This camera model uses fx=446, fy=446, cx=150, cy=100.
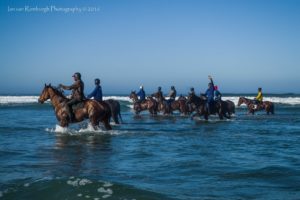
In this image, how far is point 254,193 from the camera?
746 centimetres

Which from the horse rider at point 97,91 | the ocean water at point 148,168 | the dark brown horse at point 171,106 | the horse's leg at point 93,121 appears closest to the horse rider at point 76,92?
the horse's leg at point 93,121

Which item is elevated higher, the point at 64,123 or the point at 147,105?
the point at 147,105

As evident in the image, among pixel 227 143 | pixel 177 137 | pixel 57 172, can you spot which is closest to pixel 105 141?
pixel 177 137

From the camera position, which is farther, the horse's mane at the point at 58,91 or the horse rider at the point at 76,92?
the horse's mane at the point at 58,91

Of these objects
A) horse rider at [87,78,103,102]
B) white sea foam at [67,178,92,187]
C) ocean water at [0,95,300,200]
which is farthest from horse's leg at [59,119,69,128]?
white sea foam at [67,178,92,187]

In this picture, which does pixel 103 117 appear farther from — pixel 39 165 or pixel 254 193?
pixel 254 193

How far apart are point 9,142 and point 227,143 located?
691 centimetres

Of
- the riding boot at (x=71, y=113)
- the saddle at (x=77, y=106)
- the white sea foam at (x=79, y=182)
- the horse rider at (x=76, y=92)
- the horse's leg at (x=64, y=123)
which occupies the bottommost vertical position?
the white sea foam at (x=79, y=182)

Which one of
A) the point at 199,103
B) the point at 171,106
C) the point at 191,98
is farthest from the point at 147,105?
the point at 191,98

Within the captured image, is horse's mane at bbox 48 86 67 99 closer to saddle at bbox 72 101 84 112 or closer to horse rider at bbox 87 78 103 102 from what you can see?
saddle at bbox 72 101 84 112

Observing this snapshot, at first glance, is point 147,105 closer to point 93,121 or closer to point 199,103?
point 199,103

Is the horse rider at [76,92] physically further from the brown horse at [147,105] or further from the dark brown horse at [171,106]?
the dark brown horse at [171,106]

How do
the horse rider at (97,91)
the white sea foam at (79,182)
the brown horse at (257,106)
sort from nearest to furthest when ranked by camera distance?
1. the white sea foam at (79,182)
2. the horse rider at (97,91)
3. the brown horse at (257,106)

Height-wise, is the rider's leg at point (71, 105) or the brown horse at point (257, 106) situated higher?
the rider's leg at point (71, 105)
